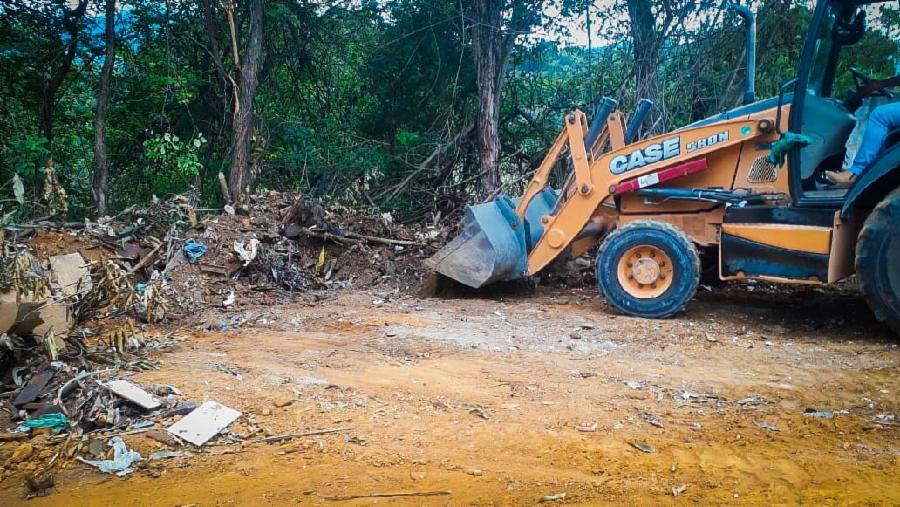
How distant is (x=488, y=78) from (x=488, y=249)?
5.09m

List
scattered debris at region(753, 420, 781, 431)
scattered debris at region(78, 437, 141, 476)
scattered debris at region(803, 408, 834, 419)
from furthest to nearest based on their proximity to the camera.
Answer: scattered debris at region(803, 408, 834, 419), scattered debris at region(753, 420, 781, 431), scattered debris at region(78, 437, 141, 476)

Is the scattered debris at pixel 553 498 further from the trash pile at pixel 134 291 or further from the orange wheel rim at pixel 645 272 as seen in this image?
the orange wheel rim at pixel 645 272

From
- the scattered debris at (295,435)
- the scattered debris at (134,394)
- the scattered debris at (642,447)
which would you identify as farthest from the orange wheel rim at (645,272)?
the scattered debris at (134,394)

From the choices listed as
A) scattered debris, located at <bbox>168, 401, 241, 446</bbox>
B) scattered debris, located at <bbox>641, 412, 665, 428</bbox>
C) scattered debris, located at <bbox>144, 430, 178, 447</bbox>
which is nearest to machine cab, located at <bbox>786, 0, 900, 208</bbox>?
scattered debris, located at <bbox>641, 412, 665, 428</bbox>

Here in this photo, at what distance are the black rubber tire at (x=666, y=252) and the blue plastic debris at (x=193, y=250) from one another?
4.57 meters

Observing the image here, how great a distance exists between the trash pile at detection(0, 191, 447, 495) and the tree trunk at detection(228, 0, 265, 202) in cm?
115

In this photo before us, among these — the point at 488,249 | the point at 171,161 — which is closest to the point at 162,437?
the point at 488,249

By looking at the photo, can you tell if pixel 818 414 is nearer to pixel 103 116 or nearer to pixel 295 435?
pixel 295 435

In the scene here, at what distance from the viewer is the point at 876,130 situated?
5527 mm

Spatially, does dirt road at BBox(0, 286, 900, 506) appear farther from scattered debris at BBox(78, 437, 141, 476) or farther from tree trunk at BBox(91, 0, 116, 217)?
tree trunk at BBox(91, 0, 116, 217)

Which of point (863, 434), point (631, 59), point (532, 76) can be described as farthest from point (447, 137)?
point (863, 434)

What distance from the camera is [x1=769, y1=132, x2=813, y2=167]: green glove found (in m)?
5.90

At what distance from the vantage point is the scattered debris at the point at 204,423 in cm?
365

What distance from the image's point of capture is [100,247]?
7.91 metres
